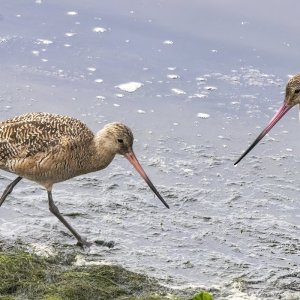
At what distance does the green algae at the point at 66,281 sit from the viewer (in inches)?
195

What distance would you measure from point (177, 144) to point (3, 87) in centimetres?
174

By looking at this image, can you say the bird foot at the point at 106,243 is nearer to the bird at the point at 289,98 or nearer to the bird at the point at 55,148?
the bird at the point at 55,148

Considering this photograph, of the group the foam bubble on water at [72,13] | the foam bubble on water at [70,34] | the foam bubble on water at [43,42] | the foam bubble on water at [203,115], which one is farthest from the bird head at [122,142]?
the foam bubble on water at [72,13]

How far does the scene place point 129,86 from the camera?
8070 millimetres

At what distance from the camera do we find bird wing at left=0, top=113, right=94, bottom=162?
5.71 metres

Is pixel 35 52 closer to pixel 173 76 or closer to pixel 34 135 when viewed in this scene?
pixel 173 76

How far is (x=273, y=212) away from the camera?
21.1ft

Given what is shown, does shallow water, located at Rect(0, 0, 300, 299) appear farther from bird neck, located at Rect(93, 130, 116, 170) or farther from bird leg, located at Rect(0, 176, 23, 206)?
bird neck, located at Rect(93, 130, 116, 170)

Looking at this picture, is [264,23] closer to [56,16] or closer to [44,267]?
[56,16]

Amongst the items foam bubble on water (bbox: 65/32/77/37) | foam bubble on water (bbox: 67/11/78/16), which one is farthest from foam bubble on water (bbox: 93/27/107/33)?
foam bubble on water (bbox: 67/11/78/16)

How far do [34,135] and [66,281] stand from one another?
43.7 inches

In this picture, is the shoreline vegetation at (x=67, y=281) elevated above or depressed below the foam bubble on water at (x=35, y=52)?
below

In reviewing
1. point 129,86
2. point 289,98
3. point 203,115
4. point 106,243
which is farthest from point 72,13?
point 106,243

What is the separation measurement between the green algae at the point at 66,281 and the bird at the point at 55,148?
0.43 metres
